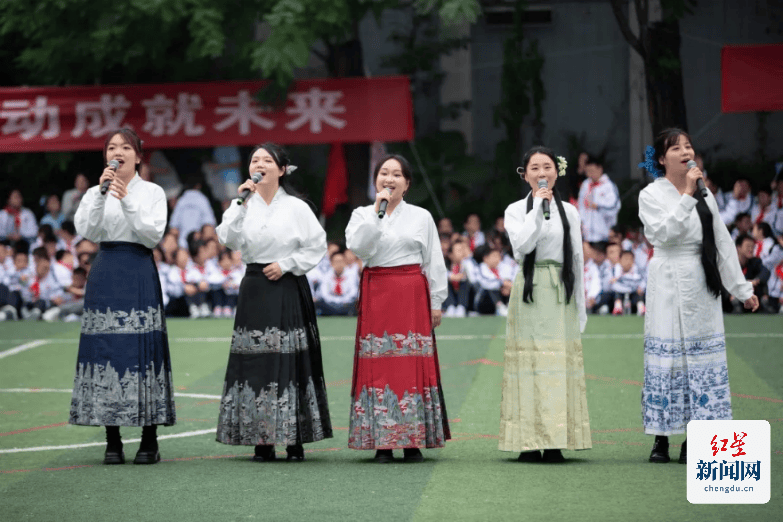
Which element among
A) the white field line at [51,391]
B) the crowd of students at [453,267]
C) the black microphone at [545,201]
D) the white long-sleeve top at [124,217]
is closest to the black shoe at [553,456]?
the black microphone at [545,201]

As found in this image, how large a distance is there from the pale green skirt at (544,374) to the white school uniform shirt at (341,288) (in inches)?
305

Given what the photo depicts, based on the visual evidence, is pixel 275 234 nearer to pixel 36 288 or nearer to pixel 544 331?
pixel 544 331

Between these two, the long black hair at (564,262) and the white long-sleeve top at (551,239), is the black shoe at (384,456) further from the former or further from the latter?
the white long-sleeve top at (551,239)

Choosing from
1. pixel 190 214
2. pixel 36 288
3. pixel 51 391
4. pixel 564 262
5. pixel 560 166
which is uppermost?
pixel 190 214

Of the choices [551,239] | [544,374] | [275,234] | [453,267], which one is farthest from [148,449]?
[453,267]

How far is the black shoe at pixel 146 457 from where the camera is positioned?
6.36m

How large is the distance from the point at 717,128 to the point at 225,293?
7116 millimetres

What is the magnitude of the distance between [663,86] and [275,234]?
9833 millimetres

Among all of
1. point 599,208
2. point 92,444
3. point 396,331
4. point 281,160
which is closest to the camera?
point 396,331

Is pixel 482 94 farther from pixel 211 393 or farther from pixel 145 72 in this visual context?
pixel 211 393

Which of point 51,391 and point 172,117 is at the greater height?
point 172,117

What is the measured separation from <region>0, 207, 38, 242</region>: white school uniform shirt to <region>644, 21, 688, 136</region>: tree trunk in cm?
817

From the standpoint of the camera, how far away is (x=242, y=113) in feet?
48.2

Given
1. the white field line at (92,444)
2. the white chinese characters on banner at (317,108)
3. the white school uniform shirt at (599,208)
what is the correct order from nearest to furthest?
1. the white field line at (92,444)
2. the white school uniform shirt at (599,208)
3. the white chinese characters on banner at (317,108)
